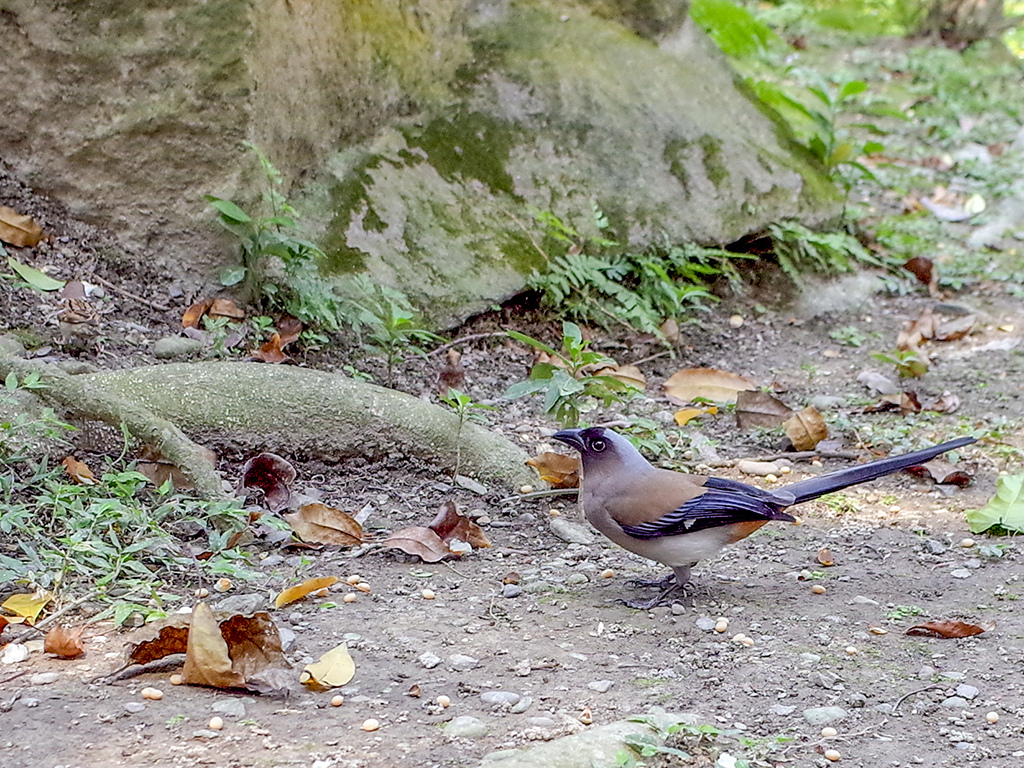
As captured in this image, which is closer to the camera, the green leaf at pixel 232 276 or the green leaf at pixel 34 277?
the green leaf at pixel 34 277

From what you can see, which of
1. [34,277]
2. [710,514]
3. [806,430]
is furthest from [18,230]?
[806,430]

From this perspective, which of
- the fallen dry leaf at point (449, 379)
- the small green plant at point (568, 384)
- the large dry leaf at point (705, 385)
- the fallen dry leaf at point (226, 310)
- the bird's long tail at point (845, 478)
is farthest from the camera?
the large dry leaf at point (705, 385)

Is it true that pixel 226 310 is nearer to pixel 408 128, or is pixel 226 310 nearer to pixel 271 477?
pixel 271 477

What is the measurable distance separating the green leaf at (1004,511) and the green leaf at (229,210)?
10.1 ft

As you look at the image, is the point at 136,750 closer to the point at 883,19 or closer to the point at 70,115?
the point at 70,115

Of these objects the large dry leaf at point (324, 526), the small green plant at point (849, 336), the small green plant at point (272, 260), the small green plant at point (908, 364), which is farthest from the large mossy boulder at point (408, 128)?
the large dry leaf at point (324, 526)

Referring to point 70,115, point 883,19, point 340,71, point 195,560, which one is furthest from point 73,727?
point 883,19

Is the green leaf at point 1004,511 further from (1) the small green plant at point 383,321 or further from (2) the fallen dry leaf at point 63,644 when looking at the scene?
(2) the fallen dry leaf at point 63,644

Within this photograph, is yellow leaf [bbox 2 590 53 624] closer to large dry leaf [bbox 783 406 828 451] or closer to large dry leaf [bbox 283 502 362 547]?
large dry leaf [bbox 283 502 362 547]

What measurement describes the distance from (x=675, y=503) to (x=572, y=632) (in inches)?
19.6

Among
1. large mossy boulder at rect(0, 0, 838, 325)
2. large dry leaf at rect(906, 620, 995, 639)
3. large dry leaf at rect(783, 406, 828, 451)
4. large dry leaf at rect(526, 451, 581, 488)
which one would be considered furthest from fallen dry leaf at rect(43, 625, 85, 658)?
large dry leaf at rect(783, 406, 828, 451)

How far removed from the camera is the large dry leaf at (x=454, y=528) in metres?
3.91

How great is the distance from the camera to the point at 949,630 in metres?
3.27

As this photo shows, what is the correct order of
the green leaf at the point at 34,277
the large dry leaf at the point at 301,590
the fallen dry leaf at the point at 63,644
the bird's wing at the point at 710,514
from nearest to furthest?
the fallen dry leaf at the point at 63,644 → the large dry leaf at the point at 301,590 → the bird's wing at the point at 710,514 → the green leaf at the point at 34,277
